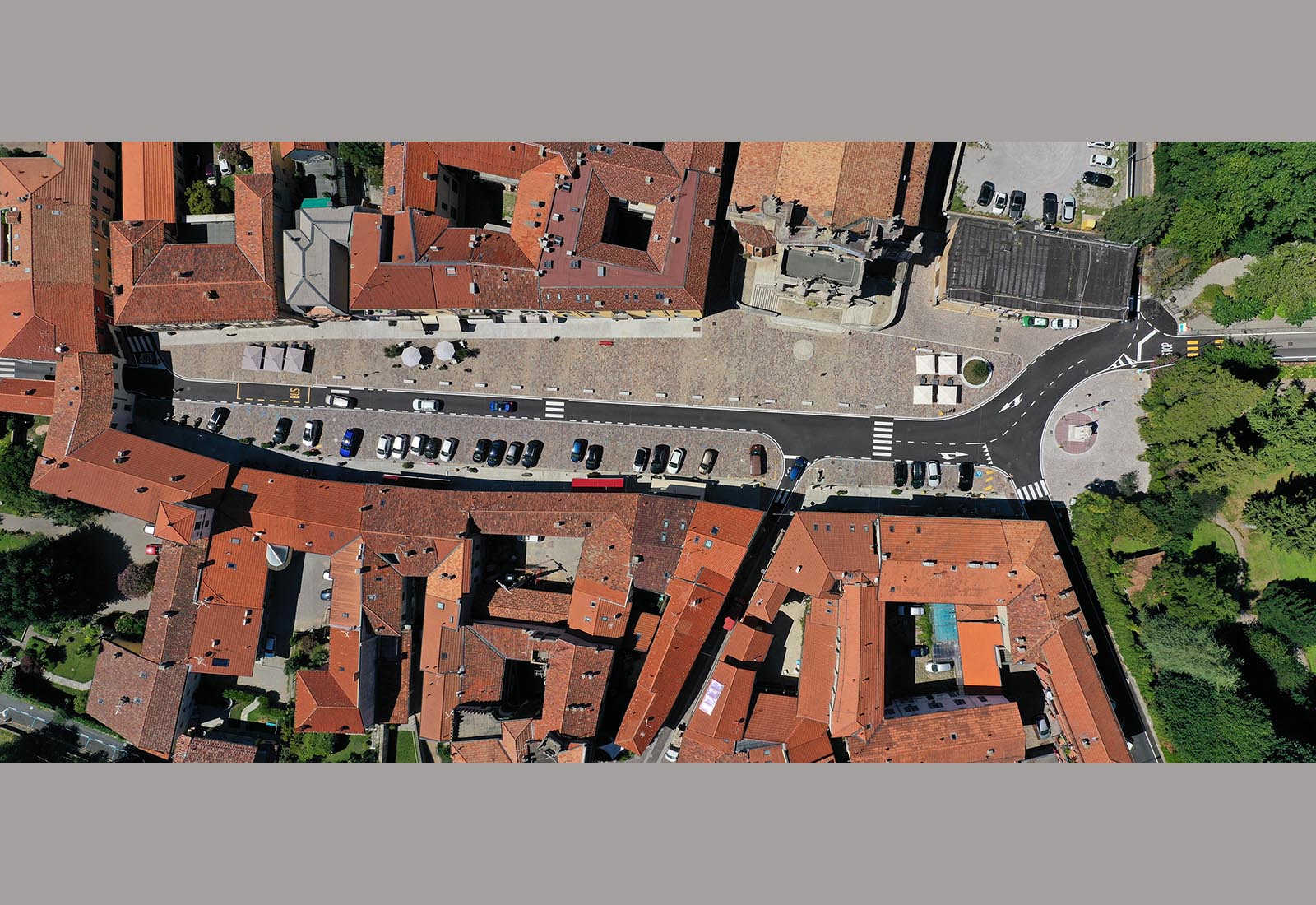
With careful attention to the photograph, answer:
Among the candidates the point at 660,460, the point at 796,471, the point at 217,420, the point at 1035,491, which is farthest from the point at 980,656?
the point at 217,420

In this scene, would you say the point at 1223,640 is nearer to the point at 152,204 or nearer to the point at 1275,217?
the point at 1275,217

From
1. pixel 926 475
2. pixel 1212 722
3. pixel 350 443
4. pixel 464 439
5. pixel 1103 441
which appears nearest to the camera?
pixel 1212 722

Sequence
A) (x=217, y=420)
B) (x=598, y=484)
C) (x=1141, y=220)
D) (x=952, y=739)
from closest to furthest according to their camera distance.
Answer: (x=952, y=739) → (x=1141, y=220) → (x=598, y=484) → (x=217, y=420)

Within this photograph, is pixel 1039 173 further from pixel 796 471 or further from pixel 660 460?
pixel 660 460

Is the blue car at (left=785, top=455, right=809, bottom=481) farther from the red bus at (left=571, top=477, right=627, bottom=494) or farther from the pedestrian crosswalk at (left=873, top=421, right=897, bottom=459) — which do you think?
the red bus at (left=571, top=477, right=627, bottom=494)

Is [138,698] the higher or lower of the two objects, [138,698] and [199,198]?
the lower

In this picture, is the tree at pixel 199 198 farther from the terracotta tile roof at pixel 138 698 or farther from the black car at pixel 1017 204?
the black car at pixel 1017 204

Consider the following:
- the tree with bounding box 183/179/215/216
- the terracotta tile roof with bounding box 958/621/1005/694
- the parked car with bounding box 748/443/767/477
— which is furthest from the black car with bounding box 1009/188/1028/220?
the tree with bounding box 183/179/215/216
